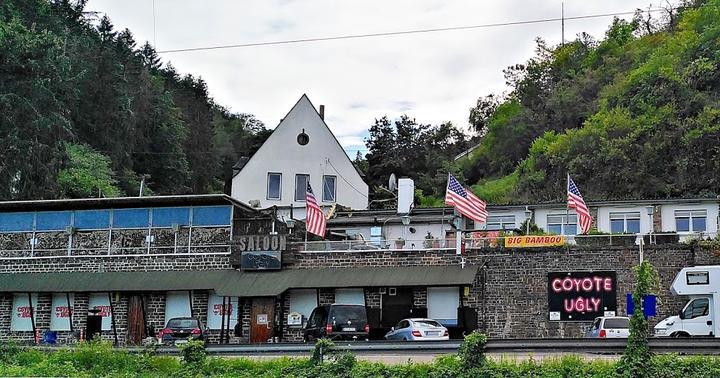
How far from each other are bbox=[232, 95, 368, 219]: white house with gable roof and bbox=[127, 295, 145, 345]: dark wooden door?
16.0 metres

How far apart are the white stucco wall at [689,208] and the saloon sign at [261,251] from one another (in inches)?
707

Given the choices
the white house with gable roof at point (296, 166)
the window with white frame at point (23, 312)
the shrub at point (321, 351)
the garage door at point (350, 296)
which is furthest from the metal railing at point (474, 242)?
the shrub at point (321, 351)

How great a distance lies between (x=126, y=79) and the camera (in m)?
84.4

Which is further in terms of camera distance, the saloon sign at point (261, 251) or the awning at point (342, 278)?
the saloon sign at point (261, 251)

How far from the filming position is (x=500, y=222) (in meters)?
49.2

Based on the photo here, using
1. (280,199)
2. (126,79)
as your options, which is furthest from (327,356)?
(126,79)

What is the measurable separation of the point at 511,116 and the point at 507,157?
4856 millimetres

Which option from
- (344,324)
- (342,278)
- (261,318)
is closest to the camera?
(344,324)

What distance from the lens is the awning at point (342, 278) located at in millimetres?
39812

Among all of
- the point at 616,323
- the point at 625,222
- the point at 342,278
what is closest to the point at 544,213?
the point at 625,222

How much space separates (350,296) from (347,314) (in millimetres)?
6782

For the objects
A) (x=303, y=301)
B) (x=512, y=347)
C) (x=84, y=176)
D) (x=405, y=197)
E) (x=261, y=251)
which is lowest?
(x=512, y=347)

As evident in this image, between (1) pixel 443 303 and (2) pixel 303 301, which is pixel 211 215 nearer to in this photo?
(2) pixel 303 301

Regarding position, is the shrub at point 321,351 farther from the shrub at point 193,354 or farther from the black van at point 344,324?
the black van at point 344,324
